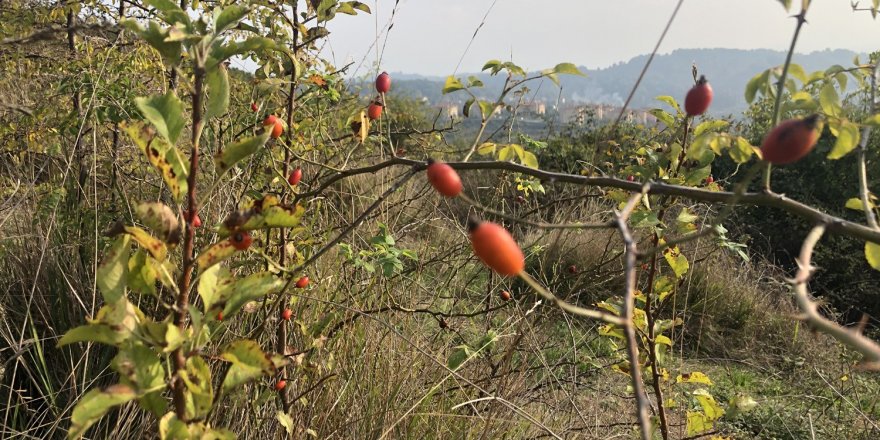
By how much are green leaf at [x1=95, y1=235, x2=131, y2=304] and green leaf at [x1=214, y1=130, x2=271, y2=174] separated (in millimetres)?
146

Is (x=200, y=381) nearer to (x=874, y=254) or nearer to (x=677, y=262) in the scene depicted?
(x=874, y=254)

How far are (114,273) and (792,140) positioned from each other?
2.37 ft

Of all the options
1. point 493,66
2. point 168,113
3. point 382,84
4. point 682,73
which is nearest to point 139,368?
point 168,113

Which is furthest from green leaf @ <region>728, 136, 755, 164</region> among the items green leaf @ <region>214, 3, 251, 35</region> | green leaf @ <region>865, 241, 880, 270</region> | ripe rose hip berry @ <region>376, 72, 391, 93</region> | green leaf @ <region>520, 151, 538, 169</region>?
green leaf @ <region>214, 3, 251, 35</region>

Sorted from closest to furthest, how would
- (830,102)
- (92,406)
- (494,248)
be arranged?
1. (494,248)
2. (92,406)
3. (830,102)

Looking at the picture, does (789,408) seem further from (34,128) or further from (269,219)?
(34,128)

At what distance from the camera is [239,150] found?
2.34 ft

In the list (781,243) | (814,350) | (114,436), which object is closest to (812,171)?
(781,243)

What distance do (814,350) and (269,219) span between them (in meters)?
3.78

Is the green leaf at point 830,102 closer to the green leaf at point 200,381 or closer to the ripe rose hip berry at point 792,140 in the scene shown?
the ripe rose hip berry at point 792,140

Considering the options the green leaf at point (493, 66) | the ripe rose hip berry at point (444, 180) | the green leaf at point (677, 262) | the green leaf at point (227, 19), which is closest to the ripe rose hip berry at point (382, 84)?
the green leaf at point (493, 66)

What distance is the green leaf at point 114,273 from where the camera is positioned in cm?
64

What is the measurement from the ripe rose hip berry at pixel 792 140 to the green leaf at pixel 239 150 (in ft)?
1.77

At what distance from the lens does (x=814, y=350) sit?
3445mm
